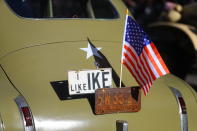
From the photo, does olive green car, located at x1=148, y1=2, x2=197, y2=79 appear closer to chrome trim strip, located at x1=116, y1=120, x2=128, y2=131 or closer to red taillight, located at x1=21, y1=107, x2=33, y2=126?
chrome trim strip, located at x1=116, y1=120, x2=128, y2=131

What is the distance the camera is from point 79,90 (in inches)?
164

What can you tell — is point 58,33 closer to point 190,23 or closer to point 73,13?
point 73,13

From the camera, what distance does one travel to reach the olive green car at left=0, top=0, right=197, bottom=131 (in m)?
3.98

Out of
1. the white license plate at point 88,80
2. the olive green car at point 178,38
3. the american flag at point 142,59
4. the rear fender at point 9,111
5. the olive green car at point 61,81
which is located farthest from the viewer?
the olive green car at point 178,38

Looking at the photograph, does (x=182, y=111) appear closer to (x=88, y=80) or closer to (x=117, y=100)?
(x=117, y=100)

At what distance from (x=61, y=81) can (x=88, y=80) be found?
0.72 feet

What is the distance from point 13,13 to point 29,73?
771 mm

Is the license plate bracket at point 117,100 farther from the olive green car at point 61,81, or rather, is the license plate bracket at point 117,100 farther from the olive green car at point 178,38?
the olive green car at point 178,38

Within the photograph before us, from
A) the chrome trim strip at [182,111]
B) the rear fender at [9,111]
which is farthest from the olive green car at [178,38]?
the rear fender at [9,111]

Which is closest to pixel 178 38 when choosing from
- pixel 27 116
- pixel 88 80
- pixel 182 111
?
pixel 182 111

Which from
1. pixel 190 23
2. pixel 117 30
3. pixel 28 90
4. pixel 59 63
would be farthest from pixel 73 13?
→ pixel 190 23

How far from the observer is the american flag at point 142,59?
4359 millimetres

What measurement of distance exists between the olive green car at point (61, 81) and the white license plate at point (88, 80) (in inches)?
2.5

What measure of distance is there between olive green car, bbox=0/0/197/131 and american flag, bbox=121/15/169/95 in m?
0.15
